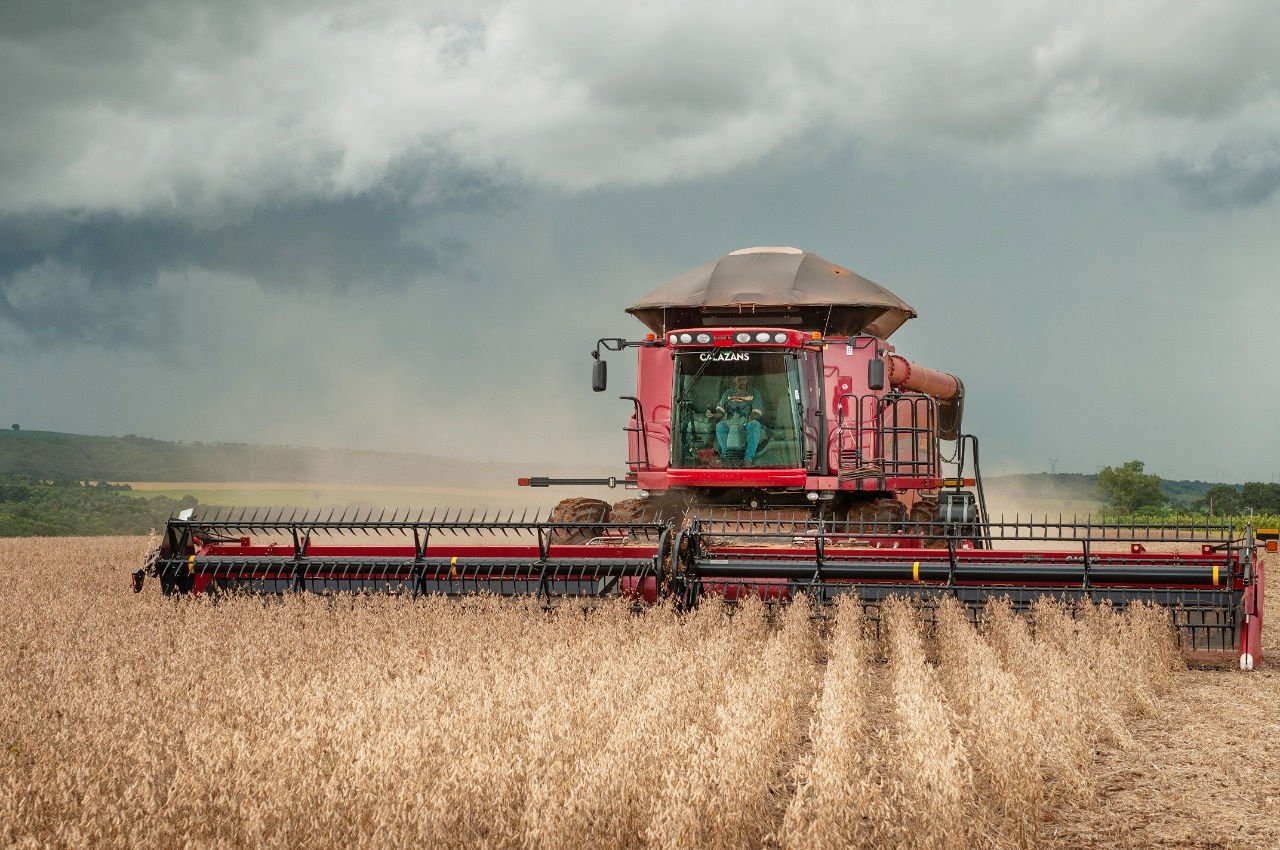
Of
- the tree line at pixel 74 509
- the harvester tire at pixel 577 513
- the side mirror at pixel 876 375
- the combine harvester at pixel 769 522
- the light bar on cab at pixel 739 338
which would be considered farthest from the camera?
the tree line at pixel 74 509

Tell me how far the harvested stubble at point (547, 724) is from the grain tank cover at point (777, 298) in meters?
3.61

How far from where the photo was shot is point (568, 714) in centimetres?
486

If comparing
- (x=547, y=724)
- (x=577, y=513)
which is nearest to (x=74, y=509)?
(x=577, y=513)

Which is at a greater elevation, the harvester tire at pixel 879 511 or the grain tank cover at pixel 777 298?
the grain tank cover at pixel 777 298

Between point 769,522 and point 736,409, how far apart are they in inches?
80.2

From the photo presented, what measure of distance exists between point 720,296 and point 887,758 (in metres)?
6.91

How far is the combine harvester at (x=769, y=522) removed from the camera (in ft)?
27.1

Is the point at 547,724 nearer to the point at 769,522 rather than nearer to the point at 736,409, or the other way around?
the point at 769,522

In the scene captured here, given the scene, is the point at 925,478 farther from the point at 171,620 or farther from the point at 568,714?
the point at 568,714

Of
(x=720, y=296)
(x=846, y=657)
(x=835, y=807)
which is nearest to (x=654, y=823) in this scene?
(x=835, y=807)

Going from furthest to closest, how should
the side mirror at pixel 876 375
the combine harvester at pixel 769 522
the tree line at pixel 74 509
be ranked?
1. the tree line at pixel 74 509
2. the side mirror at pixel 876 375
3. the combine harvester at pixel 769 522

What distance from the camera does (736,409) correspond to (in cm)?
1055

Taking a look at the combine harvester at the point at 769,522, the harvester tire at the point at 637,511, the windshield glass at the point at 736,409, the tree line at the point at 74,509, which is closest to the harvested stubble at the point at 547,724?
the combine harvester at the point at 769,522

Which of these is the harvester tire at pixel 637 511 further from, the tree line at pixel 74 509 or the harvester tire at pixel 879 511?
the tree line at pixel 74 509
